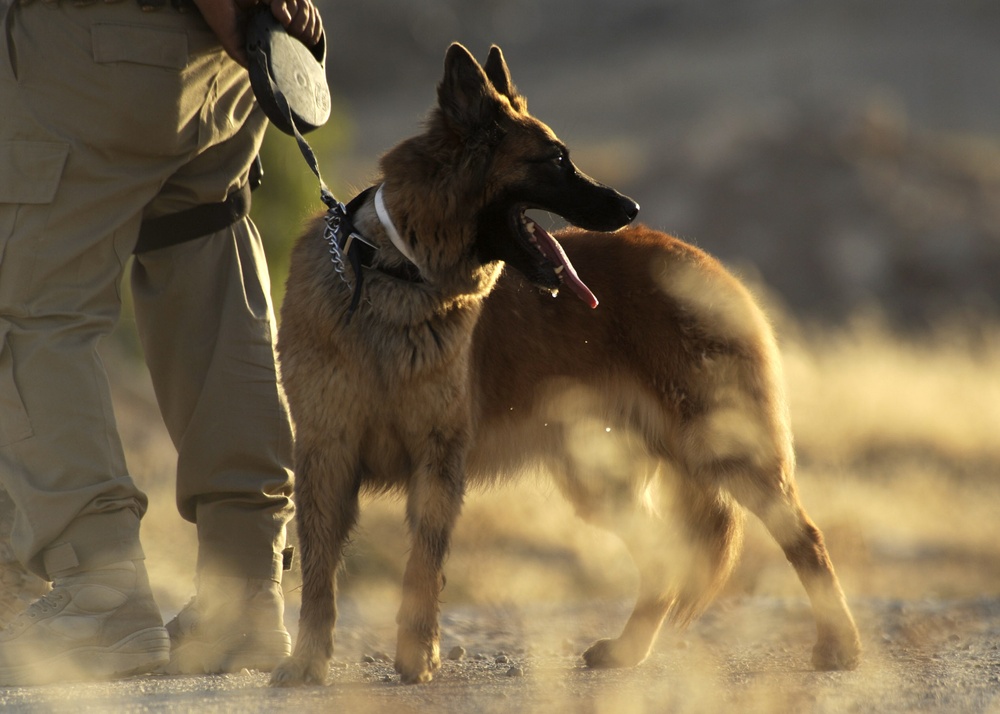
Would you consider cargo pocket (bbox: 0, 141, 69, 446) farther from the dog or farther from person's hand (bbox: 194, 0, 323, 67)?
the dog

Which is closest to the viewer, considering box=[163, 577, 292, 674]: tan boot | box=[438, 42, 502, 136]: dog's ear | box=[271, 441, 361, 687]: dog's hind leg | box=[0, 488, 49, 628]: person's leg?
box=[271, 441, 361, 687]: dog's hind leg

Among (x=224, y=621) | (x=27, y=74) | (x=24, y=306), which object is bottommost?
(x=224, y=621)

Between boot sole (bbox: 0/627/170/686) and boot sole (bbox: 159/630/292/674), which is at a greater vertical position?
boot sole (bbox: 0/627/170/686)

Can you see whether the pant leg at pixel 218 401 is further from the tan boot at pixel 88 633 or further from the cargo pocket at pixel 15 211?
the cargo pocket at pixel 15 211

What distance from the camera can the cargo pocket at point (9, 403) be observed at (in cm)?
365

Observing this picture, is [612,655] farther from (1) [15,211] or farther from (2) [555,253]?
(1) [15,211]

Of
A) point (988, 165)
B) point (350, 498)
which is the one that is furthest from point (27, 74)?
point (988, 165)

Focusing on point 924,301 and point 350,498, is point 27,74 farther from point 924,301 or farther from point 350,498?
point 924,301

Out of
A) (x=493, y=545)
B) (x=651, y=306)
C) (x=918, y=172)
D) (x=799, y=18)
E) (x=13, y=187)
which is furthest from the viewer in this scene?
(x=799, y=18)

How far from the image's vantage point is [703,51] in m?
58.2

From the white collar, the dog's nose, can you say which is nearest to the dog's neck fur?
the white collar

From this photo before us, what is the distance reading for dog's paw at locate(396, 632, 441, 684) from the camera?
3.81 m

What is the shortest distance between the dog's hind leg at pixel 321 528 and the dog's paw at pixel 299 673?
0.11 feet

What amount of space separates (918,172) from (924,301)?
15.5 ft
